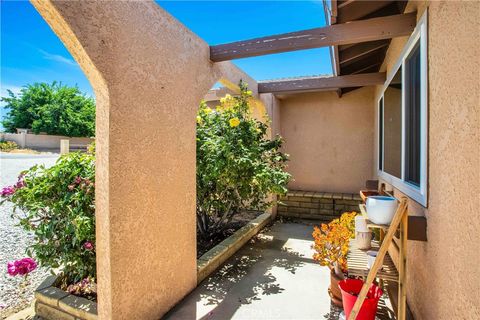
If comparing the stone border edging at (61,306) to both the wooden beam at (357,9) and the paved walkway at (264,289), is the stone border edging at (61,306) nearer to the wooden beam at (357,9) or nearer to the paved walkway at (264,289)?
the paved walkway at (264,289)

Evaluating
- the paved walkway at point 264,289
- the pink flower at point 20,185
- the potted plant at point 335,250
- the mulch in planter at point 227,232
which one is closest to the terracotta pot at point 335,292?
the potted plant at point 335,250

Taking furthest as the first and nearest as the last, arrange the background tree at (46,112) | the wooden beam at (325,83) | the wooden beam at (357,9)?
the background tree at (46,112) < the wooden beam at (325,83) < the wooden beam at (357,9)

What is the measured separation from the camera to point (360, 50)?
6230 millimetres

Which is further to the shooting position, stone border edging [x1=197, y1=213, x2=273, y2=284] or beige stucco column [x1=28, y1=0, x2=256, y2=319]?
stone border edging [x1=197, y1=213, x2=273, y2=284]

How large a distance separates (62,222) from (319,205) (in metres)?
7.53

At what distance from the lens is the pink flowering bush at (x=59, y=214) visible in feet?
11.6

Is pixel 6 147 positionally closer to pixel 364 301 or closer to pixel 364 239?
pixel 364 239

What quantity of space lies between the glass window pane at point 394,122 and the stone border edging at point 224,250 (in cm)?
378

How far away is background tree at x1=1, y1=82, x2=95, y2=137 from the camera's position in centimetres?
3606

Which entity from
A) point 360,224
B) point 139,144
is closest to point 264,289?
point 360,224

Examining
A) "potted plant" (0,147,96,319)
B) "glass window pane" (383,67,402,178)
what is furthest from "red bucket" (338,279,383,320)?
"potted plant" (0,147,96,319)

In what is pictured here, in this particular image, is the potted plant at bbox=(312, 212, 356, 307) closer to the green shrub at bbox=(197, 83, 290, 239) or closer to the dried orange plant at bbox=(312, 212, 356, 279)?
the dried orange plant at bbox=(312, 212, 356, 279)

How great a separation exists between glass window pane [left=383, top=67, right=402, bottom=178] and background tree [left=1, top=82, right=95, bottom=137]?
39283 mm

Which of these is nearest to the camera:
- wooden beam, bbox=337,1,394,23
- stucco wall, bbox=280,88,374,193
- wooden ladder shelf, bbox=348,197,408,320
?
wooden ladder shelf, bbox=348,197,408,320
